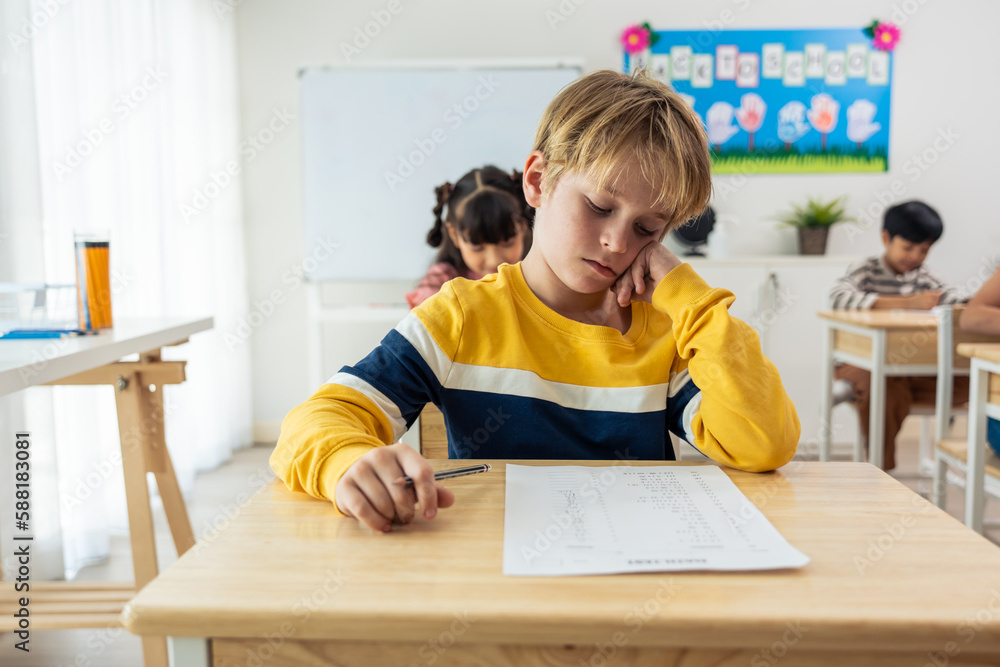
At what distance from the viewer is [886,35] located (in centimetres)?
362

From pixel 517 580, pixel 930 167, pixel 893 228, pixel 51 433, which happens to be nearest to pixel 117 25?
pixel 51 433

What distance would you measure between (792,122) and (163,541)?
3364mm

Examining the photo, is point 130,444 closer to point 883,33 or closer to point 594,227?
point 594,227

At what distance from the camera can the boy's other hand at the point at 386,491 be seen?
1.86 feet

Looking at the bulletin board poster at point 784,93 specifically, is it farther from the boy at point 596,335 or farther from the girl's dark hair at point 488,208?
the boy at point 596,335

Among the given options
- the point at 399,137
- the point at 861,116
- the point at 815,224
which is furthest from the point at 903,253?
the point at 399,137

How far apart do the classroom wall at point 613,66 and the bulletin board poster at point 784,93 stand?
67 millimetres

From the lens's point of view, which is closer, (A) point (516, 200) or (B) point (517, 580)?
(B) point (517, 580)

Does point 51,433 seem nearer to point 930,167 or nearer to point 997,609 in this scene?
point 997,609

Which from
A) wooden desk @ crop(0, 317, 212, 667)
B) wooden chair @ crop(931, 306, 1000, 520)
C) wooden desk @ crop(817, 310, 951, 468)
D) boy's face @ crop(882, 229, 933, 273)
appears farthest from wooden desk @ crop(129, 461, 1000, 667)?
boy's face @ crop(882, 229, 933, 273)

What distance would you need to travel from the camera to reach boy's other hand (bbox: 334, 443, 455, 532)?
57 cm

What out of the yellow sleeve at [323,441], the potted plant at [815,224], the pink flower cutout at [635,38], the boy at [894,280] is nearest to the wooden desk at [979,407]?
the boy at [894,280]

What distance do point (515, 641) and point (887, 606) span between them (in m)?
0.22

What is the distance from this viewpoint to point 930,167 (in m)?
3.70
